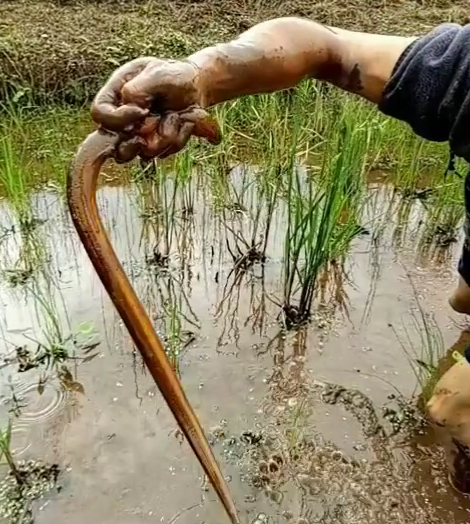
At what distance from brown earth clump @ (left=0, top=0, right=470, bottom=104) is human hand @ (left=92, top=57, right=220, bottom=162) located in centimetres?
236

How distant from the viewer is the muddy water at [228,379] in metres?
1.74

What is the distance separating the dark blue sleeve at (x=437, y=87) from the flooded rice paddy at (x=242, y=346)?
53cm

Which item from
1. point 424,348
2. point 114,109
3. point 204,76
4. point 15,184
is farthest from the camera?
point 15,184

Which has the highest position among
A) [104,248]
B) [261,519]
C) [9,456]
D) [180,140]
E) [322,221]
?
[180,140]

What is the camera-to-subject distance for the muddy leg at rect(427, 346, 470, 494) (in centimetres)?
169

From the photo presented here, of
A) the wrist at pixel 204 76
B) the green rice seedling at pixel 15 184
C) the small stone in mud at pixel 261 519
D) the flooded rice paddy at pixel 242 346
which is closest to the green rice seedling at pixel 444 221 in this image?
the flooded rice paddy at pixel 242 346

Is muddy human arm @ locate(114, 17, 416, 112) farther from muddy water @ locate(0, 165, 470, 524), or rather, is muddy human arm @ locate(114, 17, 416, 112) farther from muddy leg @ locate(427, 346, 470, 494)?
muddy water @ locate(0, 165, 470, 524)

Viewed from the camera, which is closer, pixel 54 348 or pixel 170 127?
pixel 170 127

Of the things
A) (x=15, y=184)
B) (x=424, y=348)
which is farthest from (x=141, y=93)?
(x=15, y=184)

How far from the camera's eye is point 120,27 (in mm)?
4070

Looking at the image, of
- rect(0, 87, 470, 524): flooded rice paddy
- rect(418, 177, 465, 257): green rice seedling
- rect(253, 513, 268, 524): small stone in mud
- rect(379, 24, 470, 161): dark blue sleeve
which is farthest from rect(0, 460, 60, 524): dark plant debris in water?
rect(418, 177, 465, 257): green rice seedling

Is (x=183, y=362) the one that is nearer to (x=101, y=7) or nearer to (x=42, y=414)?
(x=42, y=414)

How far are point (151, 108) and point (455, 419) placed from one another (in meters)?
1.11

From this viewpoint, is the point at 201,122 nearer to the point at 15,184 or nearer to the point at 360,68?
the point at 360,68
